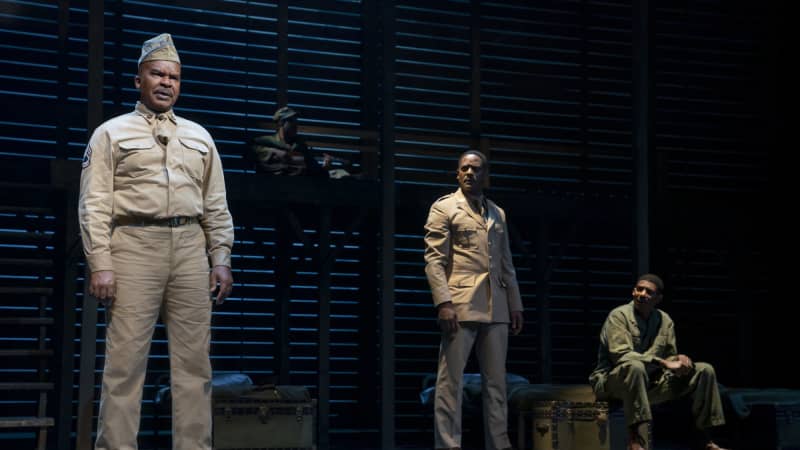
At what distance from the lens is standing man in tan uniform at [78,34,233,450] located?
16.3ft

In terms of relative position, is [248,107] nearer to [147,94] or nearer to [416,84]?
[416,84]

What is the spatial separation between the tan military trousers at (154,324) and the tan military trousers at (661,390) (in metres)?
3.59

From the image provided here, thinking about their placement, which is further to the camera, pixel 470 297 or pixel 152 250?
pixel 470 297

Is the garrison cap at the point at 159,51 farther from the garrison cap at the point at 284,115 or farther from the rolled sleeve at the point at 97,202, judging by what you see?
the garrison cap at the point at 284,115

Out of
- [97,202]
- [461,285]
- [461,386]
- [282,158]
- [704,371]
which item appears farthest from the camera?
[282,158]

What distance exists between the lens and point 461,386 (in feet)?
23.7

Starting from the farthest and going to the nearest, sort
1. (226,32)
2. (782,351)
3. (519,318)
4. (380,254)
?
(782,351)
(226,32)
(380,254)
(519,318)

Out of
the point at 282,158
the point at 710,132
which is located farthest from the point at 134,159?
the point at 710,132

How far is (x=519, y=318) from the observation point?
7602 mm

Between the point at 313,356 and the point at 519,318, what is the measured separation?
3735 mm

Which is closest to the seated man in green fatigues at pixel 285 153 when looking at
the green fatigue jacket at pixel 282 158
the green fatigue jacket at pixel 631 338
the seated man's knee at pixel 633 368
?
the green fatigue jacket at pixel 282 158

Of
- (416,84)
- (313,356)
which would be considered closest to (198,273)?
(313,356)

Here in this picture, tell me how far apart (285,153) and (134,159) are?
3.72 meters

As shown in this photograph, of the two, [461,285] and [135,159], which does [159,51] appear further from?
[461,285]
